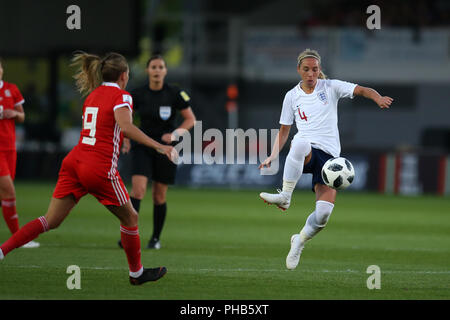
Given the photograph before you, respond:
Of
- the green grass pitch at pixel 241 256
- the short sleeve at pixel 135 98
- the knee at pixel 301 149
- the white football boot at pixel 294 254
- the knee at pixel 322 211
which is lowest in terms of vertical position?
the green grass pitch at pixel 241 256

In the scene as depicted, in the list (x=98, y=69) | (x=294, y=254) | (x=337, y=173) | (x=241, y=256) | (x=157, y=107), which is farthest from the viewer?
(x=157, y=107)

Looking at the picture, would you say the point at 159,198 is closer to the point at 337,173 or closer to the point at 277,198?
the point at 277,198

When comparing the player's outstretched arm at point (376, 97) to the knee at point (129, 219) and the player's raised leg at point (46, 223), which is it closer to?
the knee at point (129, 219)

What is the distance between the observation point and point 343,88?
27.6 ft

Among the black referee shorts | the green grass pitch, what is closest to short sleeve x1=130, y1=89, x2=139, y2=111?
the black referee shorts

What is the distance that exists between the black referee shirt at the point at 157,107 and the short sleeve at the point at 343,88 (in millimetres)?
2797

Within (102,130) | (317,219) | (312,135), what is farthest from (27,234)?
(312,135)

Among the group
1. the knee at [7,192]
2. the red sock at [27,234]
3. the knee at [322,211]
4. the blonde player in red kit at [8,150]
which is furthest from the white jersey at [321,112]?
the knee at [7,192]

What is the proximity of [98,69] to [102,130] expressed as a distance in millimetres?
620

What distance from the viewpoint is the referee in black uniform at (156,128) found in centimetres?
1061

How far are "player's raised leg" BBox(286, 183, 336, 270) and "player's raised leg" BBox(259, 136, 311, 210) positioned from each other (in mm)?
294

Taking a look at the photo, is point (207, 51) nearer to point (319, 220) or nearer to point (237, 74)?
point (237, 74)

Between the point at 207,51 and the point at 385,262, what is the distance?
2232 cm

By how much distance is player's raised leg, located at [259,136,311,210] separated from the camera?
833 centimetres
